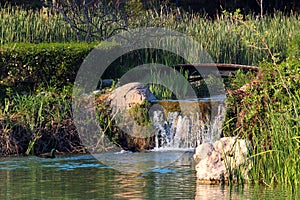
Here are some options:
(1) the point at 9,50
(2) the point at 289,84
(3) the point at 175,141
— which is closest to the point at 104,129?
(3) the point at 175,141

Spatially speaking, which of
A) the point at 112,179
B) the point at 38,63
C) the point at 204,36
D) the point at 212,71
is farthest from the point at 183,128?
the point at 204,36

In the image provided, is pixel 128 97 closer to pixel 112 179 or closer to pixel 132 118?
pixel 132 118

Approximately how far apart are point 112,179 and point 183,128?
15.6 feet

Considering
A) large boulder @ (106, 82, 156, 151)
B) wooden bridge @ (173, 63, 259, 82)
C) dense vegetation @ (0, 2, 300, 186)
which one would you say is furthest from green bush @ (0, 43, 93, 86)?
wooden bridge @ (173, 63, 259, 82)

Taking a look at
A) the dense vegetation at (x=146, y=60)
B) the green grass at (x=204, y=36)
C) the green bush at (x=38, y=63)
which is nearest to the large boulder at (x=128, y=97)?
the dense vegetation at (x=146, y=60)

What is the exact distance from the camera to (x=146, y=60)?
68.0 ft

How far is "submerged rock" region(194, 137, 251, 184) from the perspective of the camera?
423 inches

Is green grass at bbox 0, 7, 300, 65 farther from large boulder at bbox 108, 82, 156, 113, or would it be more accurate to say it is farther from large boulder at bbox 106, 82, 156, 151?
large boulder at bbox 106, 82, 156, 151

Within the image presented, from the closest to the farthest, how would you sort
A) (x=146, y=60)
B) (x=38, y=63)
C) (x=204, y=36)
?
(x=38, y=63) < (x=146, y=60) < (x=204, y=36)

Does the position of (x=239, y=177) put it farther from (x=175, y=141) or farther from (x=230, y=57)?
(x=230, y=57)

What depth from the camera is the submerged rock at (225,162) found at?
10.8m

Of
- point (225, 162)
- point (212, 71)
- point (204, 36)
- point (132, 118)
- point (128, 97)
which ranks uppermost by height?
point (204, 36)

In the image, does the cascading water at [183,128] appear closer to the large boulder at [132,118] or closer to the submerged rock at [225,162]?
the large boulder at [132,118]

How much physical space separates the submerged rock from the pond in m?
0.22
